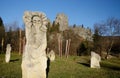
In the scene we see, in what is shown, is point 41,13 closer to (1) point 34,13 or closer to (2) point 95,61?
(1) point 34,13

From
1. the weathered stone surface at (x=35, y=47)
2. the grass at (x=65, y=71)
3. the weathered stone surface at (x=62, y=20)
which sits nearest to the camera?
the weathered stone surface at (x=35, y=47)

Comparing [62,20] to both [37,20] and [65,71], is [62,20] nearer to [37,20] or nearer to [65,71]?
[65,71]

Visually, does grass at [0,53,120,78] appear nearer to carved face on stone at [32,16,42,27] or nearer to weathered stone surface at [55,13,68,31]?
carved face on stone at [32,16,42,27]

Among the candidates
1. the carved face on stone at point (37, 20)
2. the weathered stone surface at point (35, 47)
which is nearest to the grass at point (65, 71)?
the weathered stone surface at point (35, 47)

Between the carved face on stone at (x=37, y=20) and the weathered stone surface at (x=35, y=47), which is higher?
the carved face on stone at (x=37, y=20)

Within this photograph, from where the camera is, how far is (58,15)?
126m

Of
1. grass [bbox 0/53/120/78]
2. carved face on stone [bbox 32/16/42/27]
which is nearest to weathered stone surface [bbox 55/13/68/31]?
grass [bbox 0/53/120/78]

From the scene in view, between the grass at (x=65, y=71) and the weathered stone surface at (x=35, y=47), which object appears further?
the grass at (x=65, y=71)

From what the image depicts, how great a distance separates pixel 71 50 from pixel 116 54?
15.7 metres

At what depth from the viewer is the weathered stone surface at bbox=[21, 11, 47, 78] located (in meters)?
11.7

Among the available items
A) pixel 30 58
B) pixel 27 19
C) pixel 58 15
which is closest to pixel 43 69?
pixel 30 58

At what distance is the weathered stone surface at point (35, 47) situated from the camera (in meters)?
11.7

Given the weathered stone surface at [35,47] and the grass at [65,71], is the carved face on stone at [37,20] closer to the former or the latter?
the weathered stone surface at [35,47]

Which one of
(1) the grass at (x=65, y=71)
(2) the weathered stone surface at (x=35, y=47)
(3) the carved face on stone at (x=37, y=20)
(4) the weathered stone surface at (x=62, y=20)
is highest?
(4) the weathered stone surface at (x=62, y=20)
